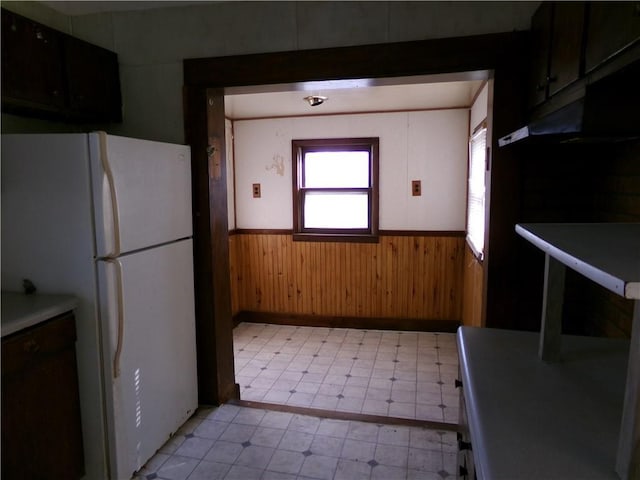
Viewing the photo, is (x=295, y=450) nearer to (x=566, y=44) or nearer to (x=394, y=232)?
(x=566, y=44)

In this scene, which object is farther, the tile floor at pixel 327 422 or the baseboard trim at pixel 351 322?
the baseboard trim at pixel 351 322

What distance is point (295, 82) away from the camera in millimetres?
2291

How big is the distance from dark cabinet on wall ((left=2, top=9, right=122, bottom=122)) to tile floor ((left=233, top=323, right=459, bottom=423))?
2.22m

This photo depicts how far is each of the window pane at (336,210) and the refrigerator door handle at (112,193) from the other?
3.02 metres

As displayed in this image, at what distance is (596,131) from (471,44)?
1.08 metres

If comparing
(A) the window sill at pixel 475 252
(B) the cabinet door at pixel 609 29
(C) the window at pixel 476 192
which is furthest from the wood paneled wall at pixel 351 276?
(B) the cabinet door at pixel 609 29

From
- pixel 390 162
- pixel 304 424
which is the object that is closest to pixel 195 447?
pixel 304 424

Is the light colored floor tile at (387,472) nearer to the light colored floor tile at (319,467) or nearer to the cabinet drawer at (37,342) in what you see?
the light colored floor tile at (319,467)

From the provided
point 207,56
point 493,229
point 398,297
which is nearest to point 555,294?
point 493,229

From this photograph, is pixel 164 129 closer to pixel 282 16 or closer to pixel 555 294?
pixel 282 16

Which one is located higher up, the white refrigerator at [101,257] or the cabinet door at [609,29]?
the cabinet door at [609,29]

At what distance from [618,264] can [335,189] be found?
402cm

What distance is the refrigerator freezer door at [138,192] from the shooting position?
178cm

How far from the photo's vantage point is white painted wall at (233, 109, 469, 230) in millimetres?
4320
